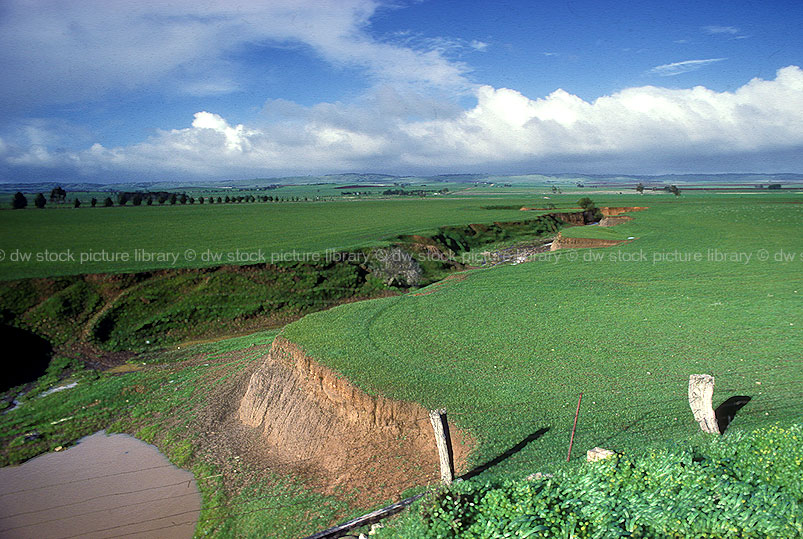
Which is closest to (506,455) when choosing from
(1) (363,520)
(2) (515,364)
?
(1) (363,520)

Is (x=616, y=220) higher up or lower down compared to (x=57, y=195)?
lower down

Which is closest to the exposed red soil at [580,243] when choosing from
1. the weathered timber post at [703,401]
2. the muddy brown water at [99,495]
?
the weathered timber post at [703,401]

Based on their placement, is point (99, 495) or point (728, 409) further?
point (99, 495)

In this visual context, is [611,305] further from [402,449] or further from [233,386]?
[233,386]

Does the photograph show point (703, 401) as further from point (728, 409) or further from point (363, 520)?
point (363, 520)

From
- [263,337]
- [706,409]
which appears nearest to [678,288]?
[706,409]

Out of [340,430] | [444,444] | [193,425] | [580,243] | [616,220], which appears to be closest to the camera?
[444,444]

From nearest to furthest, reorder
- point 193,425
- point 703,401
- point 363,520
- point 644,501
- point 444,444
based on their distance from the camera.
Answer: point 644,501 < point 363,520 < point 444,444 < point 703,401 < point 193,425

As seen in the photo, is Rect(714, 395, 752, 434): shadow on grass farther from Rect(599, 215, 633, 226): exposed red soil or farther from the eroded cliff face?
Rect(599, 215, 633, 226): exposed red soil
